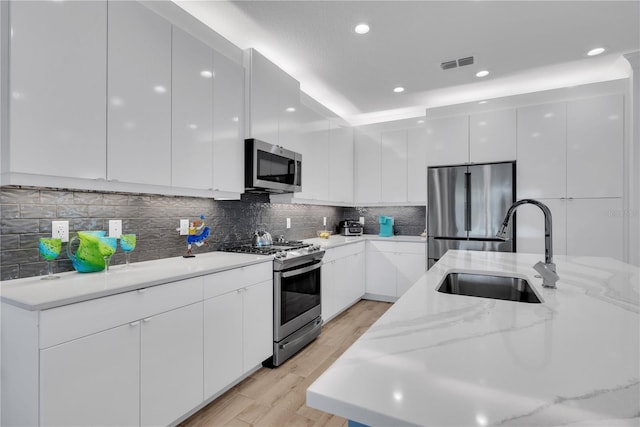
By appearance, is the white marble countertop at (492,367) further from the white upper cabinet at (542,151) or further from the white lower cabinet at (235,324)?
the white upper cabinet at (542,151)

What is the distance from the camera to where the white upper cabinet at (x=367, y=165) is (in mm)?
4570

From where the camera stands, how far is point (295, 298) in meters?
2.65

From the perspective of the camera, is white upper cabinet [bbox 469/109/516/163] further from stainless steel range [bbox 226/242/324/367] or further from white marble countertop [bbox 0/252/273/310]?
white marble countertop [bbox 0/252/273/310]

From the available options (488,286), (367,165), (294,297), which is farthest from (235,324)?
(367,165)

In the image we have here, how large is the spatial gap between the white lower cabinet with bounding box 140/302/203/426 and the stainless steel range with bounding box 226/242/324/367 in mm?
729

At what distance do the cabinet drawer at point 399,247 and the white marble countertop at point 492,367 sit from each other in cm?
288

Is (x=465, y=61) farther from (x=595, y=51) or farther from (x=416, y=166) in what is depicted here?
(x=416, y=166)

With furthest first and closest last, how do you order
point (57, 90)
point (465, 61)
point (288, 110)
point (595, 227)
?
1. point (595, 227)
2. point (288, 110)
3. point (465, 61)
4. point (57, 90)

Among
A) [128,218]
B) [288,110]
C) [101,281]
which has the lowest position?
[101,281]

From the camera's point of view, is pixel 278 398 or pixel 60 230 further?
pixel 278 398

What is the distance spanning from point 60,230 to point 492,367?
2.08 m

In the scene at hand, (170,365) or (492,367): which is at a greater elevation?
(492,367)

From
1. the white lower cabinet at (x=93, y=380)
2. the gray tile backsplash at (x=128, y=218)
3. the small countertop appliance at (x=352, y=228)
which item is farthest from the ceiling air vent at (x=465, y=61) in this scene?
the white lower cabinet at (x=93, y=380)

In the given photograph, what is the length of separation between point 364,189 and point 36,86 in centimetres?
383
